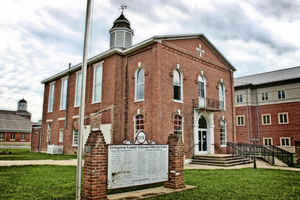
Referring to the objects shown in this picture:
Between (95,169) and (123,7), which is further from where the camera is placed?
(123,7)

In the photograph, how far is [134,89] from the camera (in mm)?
17016

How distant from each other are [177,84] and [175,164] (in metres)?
9.76

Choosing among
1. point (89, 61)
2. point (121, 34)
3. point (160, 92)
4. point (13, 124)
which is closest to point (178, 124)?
point (160, 92)

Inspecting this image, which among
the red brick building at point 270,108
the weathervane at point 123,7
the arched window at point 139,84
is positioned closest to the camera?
the arched window at point 139,84

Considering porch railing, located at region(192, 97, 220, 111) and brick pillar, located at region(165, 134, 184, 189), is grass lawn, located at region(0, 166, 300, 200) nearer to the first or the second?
brick pillar, located at region(165, 134, 184, 189)

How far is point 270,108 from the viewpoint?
3102 centimetres

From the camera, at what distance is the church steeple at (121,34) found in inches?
820

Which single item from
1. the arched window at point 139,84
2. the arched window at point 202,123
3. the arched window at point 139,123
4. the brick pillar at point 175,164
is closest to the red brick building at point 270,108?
the arched window at point 202,123

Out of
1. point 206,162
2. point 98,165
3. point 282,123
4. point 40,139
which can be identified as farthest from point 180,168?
point 282,123

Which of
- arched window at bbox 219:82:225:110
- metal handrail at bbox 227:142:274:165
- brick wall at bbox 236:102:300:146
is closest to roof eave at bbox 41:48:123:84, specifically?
arched window at bbox 219:82:225:110

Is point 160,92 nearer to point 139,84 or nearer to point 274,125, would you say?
point 139,84

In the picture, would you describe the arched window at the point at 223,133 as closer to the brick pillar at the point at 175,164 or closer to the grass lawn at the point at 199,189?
the grass lawn at the point at 199,189

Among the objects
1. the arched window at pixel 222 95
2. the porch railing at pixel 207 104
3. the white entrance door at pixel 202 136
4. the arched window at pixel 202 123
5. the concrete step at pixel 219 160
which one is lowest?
the concrete step at pixel 219 160

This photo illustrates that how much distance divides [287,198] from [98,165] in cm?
517
